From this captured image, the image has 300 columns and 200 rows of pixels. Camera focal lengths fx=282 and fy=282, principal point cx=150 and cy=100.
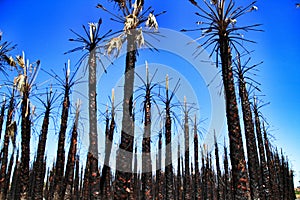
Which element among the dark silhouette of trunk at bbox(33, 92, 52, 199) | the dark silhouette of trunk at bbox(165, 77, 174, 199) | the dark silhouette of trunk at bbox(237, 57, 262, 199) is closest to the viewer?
the dark silhouette of trunk at bbox(237, 57, 262, 199)

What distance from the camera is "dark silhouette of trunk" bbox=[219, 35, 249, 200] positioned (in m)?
8.11

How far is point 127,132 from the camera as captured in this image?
9.27 m

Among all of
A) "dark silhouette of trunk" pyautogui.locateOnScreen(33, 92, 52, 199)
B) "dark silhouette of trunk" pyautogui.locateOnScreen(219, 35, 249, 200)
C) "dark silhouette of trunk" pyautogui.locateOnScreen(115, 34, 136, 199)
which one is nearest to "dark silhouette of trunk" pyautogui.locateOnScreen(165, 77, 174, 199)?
"dark silhouette of trunk" pyautogui.locateOnScreen(33, 92, 52, 199)

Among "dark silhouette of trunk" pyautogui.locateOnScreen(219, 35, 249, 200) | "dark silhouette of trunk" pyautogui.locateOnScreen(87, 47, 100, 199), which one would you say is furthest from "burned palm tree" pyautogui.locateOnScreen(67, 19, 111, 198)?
"dark silhouette of trunk" pyautogui.locateOnScreen(219, 35, 249, 200)

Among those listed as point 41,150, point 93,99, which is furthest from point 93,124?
point 41,150

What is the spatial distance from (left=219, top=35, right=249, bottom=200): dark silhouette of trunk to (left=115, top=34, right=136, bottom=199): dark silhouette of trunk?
3.17 m

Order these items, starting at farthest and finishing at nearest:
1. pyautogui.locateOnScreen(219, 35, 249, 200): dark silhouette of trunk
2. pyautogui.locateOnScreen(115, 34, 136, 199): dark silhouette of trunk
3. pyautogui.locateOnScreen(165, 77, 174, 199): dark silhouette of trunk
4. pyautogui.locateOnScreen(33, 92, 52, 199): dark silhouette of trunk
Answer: pyautogui.locateOnScreen(165, 77, 174, 199): dark silhouette of trunk → pyautogui.locateOnScreen(33, 92, 52, 199): dark silhouette of trunk → pyautogui.locateOnScreen(115, 34, 136, 199): dark silhouette of trunk → pyautogui.locateOnScreen(219, 35, 249, 200): dark silhouette of trunk

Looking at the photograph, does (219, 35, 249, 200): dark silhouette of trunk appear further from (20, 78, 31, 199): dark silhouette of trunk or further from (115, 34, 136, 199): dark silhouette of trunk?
(20, 78, 31, 199): dark silhouette of trunk

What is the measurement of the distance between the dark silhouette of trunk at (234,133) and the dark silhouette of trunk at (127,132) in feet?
10.4

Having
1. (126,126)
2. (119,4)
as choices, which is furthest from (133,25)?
(126,126)

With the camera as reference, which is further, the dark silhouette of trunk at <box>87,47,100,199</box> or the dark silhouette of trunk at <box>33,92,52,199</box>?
the dark silhouette of trunk at <box>33,92,52,199</box>

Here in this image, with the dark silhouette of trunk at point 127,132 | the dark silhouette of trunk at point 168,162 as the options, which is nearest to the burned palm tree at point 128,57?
the dark silhouette of trunk at point 127,132

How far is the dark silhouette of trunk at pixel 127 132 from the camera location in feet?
28.5

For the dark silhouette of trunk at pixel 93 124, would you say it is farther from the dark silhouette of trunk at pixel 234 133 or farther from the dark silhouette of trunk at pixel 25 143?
the dark silhouette of trunk at pixel 234 133
